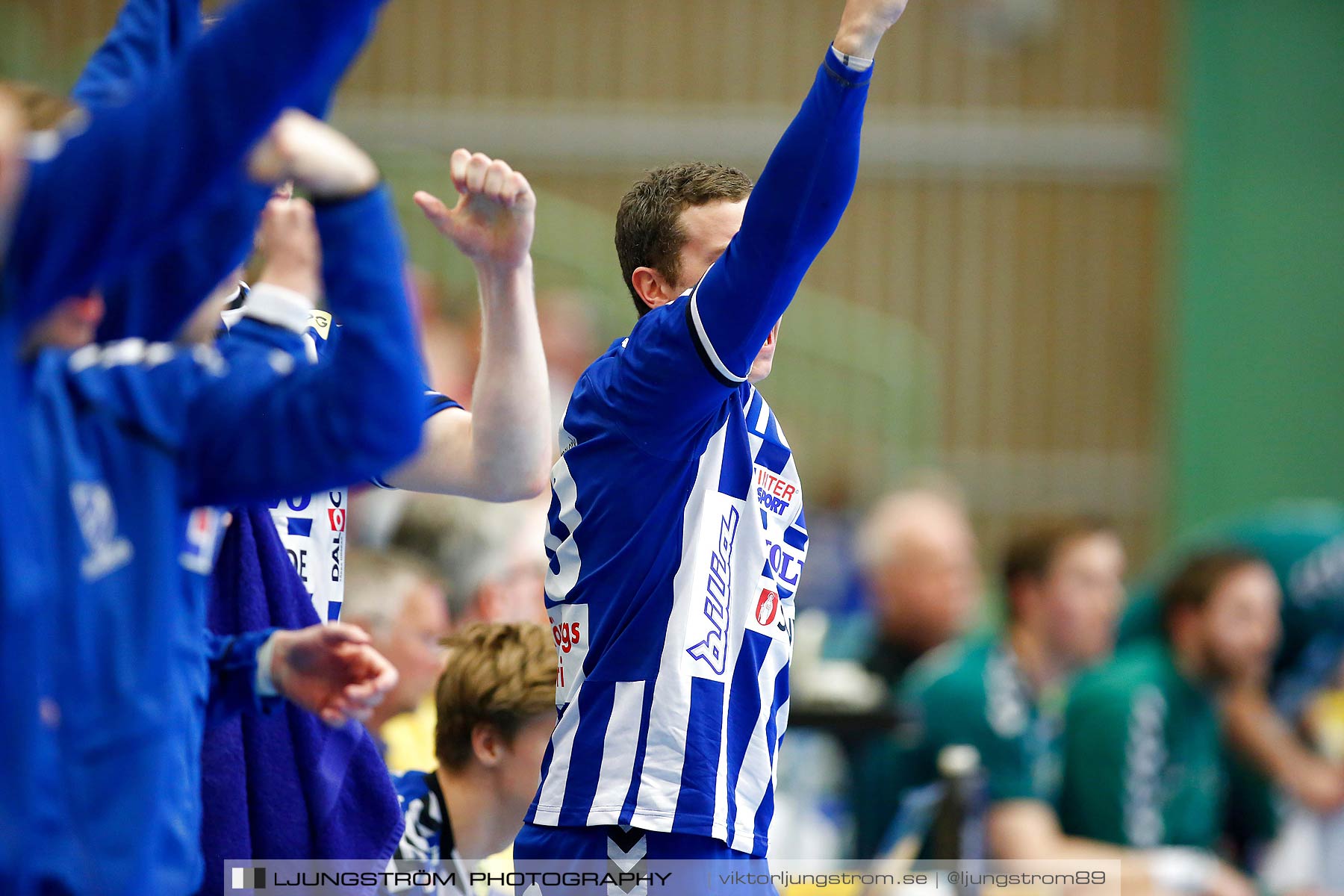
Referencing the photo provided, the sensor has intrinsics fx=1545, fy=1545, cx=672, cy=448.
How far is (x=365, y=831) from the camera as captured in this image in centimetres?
246

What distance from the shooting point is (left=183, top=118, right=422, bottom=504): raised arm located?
1628 mm

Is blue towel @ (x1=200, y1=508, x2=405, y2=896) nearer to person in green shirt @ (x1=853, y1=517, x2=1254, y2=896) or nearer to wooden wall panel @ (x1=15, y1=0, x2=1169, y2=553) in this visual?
person in green shirt @ (x1=853, y1=517, x2=1254, y2=896)

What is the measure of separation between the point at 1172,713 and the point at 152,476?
5264mm

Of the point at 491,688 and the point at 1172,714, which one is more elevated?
the point at 491,688

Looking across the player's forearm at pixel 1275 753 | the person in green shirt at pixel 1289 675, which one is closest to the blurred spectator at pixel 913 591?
the person in green shirt at pixel 1289 675

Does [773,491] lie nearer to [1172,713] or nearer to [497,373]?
[497,373]

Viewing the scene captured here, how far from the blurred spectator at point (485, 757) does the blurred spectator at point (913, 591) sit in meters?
4.07

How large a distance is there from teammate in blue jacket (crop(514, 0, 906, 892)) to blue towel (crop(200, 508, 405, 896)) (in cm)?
34

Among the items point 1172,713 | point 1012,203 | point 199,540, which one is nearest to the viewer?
point 199,540

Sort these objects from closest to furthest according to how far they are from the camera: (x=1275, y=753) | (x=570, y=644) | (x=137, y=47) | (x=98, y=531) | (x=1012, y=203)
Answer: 1. (x=98, y=531)
2. (x=137, y=47)
3. (x=570, y=644)
4. (x=1275, y=753)
5. (x=1012, y=203)

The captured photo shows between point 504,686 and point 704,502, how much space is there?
743 millimetres

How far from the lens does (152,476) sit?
1.62 metres

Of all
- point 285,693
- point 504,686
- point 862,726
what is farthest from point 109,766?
point 862,726

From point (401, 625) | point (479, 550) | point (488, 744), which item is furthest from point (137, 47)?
point (479, 550)
